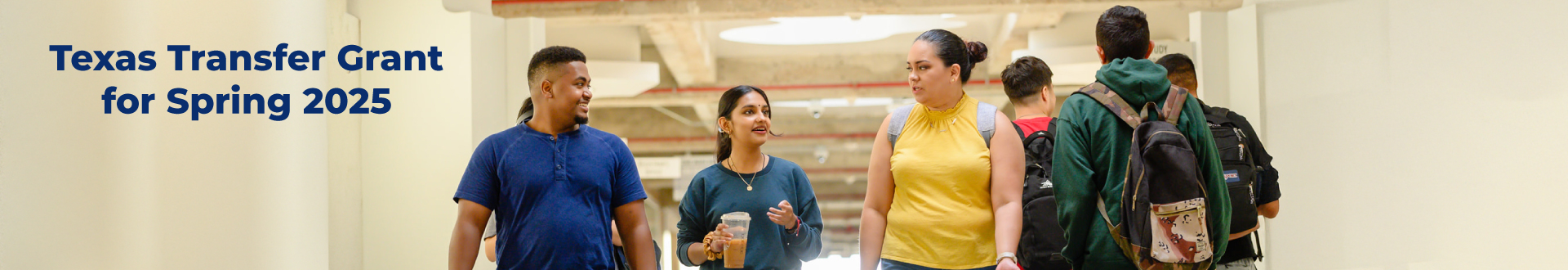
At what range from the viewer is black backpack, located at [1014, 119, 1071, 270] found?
2859 millimetres

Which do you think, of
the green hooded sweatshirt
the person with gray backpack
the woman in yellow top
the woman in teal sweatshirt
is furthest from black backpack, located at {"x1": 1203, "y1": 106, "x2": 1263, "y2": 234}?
the woman in teal sweatshirt

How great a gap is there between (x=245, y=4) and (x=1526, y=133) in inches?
155

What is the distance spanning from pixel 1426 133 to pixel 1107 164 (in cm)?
219

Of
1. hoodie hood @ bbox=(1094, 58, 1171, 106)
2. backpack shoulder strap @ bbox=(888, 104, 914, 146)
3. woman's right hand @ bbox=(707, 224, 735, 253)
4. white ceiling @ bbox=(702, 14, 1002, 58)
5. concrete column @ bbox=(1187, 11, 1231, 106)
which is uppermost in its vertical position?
white ceiling @ bbox=(702, 14, 1002, 58)

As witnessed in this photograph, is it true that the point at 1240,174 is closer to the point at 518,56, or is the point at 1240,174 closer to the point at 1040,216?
the point at 1040,216

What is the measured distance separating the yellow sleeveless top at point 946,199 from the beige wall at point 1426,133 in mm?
2019

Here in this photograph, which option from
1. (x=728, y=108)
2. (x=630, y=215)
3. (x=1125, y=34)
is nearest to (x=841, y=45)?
(x=728, y=108)

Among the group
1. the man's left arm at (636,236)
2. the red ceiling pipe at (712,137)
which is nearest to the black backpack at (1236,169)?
the man's left arm at (636,236)

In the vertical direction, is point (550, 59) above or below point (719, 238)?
above

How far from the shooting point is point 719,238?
115 inches

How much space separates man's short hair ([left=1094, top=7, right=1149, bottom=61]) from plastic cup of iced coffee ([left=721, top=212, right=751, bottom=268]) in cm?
107

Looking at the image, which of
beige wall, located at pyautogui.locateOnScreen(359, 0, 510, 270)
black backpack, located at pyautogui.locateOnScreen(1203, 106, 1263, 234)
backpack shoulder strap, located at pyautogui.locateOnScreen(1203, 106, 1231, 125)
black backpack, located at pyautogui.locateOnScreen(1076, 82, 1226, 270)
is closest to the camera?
black backpack, located at pyautogui.locateOnScreen(1076, 82, 1226, 270)

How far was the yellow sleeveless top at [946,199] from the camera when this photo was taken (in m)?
2.45

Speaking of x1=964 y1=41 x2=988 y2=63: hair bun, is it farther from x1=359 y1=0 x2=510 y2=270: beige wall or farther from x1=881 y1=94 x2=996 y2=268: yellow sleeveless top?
x1=359 y1=0 x2=510 y2=270: beige wall
